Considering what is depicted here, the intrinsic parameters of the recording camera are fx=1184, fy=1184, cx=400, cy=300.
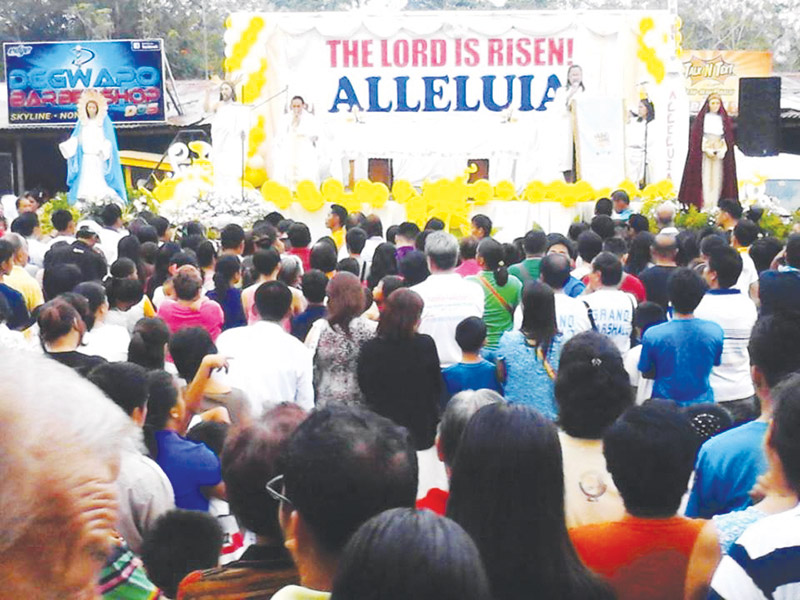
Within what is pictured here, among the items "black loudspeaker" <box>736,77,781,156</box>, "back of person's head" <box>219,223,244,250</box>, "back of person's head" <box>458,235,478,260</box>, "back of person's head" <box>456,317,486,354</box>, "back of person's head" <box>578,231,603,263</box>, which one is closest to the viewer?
"back of person's head" <box>456,317,486,354</box>

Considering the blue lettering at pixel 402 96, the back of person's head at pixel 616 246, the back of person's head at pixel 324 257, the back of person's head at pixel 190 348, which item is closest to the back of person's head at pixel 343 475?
the back of person's head at pixel 190 348

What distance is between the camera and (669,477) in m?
3.16

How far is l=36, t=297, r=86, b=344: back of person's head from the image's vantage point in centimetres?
500

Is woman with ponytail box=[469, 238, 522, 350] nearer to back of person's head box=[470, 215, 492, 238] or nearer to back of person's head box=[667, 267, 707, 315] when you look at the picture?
back of person's head box=[667, 267, 707, 315]

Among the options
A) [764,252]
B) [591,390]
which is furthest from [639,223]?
[591,390]

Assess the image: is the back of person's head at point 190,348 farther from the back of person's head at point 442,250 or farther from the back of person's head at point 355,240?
the back of person's head at point 355,240

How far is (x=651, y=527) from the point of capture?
3.08 m

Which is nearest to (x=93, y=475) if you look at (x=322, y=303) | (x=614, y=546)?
(x=614, y=546)

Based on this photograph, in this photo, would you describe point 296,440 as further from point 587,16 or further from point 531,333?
point 587,16

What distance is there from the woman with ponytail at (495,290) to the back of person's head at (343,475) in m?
4.46

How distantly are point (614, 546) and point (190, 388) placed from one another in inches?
94.6

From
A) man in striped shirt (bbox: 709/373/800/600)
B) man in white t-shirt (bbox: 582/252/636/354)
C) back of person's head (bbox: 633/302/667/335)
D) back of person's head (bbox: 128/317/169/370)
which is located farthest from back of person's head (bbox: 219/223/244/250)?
man in striped shirt (bbox: 709/373/800/600)

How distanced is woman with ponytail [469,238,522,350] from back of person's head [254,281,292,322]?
65.7 inches

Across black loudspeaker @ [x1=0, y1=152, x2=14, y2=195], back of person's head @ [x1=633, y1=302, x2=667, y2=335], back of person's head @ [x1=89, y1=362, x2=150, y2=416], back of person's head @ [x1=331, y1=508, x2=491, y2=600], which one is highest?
back of person's head @ [x1=331, y1=508, x2=491, y2=600]
